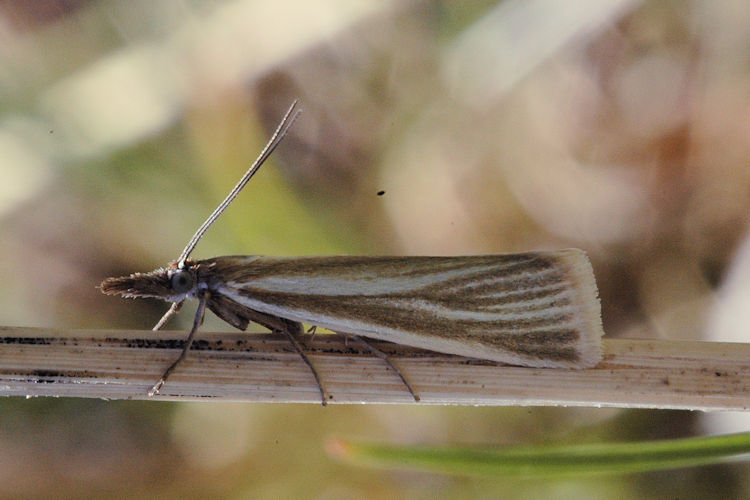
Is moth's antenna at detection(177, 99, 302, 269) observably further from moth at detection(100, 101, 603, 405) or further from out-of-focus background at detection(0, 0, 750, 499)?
out-of-focus background at detection(0, 0, 750, 499)

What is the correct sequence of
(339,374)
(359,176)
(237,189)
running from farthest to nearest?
1. (359,176)
2. (237,189)
3. (339,374)

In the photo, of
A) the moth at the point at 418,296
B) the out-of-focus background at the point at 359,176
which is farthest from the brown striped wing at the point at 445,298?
the out-of-focus background at the point at 359,176

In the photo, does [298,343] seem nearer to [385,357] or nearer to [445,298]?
[385,357]

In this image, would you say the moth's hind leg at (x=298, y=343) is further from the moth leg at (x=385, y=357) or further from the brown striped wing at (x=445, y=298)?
the moth leg at (x=385, y=357)

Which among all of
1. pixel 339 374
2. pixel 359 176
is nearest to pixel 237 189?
pixel 339 374

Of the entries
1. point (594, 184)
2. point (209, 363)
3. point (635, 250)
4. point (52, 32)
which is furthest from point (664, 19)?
point (52, 32)
